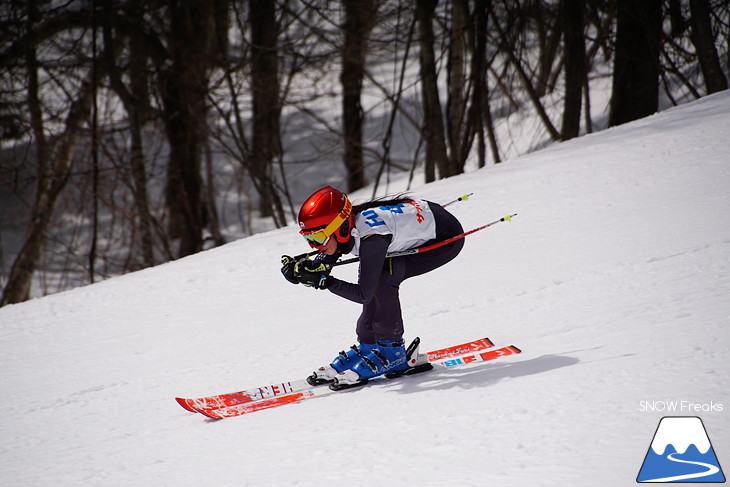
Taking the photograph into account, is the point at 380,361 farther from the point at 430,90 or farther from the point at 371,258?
the point at 430,90

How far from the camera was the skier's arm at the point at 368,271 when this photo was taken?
316cm

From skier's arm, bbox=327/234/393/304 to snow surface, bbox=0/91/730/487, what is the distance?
52cm

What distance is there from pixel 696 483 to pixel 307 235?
6.48 ft

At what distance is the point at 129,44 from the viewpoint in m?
10.7

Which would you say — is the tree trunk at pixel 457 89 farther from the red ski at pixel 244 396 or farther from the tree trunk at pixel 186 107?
the red ski at pixel 244 396

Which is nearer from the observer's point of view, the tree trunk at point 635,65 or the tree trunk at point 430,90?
the tree trunk at point 635,65

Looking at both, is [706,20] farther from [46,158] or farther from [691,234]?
[46,158]

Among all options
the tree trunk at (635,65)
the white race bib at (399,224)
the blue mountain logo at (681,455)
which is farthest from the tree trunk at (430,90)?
the blue mountain logo at (681,455)

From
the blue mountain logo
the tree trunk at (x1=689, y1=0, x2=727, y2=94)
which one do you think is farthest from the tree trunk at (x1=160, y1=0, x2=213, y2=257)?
the blue mountain logo

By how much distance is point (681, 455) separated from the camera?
2.15 metres

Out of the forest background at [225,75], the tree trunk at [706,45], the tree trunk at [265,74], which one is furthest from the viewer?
the tree trunk at [265,74]

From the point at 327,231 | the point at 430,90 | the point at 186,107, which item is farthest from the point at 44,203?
the point at 327,231

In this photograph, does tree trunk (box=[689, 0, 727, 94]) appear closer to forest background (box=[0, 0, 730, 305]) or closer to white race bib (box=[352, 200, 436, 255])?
forest background (box=[0, 0, 730, 305])

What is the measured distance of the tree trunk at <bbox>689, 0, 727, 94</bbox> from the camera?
8.85 metres
